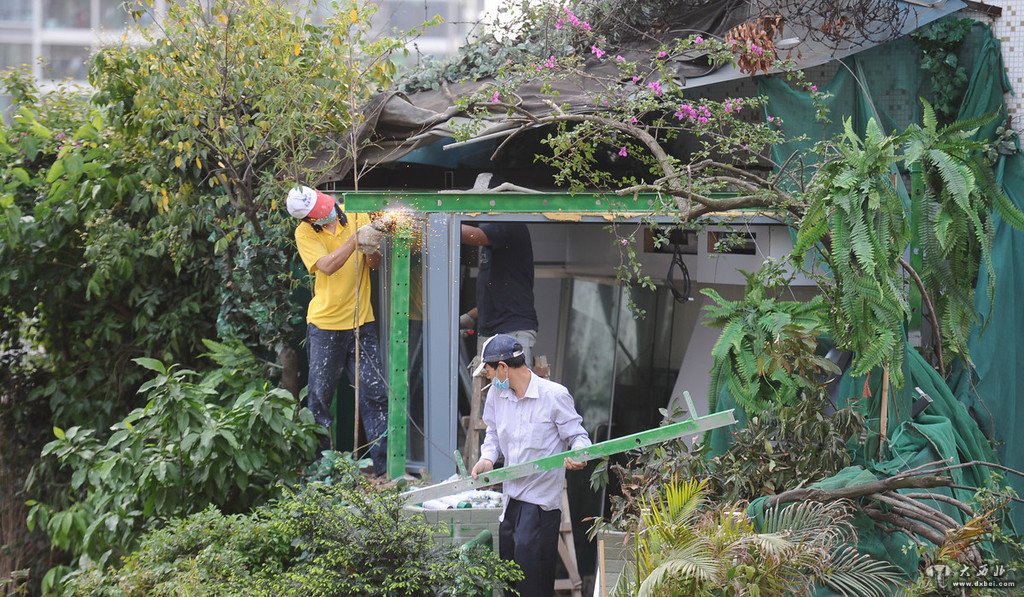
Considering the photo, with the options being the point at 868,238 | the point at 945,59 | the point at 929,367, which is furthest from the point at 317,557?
the point at 945,59

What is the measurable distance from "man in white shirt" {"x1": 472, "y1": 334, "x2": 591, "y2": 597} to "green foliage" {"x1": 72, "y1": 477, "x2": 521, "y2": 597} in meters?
0.33

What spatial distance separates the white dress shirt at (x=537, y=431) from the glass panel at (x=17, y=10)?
13.3 metres

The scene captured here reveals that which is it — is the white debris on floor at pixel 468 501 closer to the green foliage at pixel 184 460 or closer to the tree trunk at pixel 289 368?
the green foliage at pixel 184 460

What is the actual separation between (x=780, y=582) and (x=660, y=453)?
131cm

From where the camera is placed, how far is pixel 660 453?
5.73 metres

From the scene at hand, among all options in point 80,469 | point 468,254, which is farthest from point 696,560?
point 80,469

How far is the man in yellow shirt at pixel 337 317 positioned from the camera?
24.1 ft

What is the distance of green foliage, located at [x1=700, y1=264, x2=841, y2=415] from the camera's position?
5.91m

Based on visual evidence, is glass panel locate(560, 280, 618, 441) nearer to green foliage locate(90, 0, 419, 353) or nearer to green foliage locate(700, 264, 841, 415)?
green foliage locate(90, 0, 419, 353)

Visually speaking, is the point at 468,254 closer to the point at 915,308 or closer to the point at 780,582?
the point at 915,308

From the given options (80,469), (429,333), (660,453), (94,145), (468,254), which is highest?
(94,145)

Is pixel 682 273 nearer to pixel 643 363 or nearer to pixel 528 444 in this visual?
pixel 643 363

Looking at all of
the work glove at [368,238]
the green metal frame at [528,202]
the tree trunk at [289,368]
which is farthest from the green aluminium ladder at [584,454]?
the tree trunk at [289,368]

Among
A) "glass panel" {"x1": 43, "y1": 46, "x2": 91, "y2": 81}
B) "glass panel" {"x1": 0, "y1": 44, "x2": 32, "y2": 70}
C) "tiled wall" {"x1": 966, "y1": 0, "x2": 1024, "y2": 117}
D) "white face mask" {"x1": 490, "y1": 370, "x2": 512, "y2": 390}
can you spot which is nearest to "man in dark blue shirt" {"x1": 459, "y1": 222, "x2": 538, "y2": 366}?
"white face mask" {"x1": 490, "y1": 370, "x2": 512, "y2": 390}
